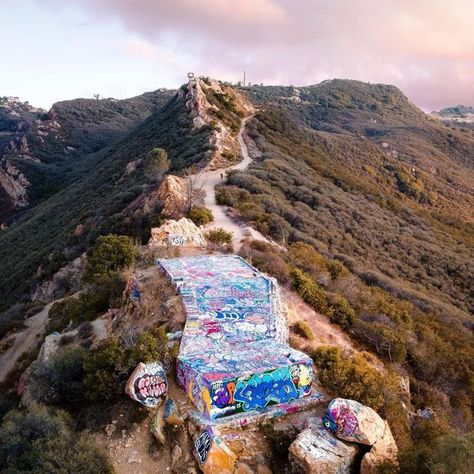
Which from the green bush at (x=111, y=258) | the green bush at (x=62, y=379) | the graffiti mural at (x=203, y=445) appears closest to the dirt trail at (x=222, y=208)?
the green bush at (x=111, y=258)

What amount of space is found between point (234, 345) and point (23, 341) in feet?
57.7

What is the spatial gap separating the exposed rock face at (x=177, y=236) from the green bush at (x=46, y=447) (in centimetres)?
1462

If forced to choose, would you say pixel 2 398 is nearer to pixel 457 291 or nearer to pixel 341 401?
pixel 341 401

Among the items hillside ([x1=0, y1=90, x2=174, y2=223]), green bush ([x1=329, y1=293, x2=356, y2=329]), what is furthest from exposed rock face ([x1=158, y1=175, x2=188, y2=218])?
hillside ([x1=0, y1=90, x2=174, y2=223])

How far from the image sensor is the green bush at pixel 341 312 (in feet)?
75.2

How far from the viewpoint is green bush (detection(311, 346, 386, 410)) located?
1370 centimetres

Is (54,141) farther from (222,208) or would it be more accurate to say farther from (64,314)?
(64,314)

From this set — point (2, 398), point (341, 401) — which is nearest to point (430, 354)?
point (341, 401)

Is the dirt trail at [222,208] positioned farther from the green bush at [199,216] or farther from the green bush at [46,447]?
the green bush at [46,447]

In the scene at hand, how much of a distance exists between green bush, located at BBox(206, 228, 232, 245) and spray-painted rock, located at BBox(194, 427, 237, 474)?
17.9 m

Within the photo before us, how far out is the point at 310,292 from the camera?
2333 cm

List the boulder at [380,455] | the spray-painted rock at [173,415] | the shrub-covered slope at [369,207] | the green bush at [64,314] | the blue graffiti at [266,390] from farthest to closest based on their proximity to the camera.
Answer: the shrub-covered slope at [369,207]
the green bush at [64,314]
the blue graffiti at [266,390]
the spray-painted rock at [173,415]
the boulder at [380,455]

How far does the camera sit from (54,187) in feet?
300

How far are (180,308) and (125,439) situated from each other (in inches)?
228
